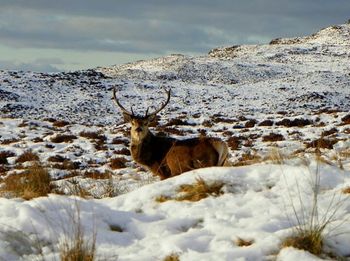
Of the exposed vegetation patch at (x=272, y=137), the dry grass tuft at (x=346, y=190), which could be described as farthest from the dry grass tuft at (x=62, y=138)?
the dry grass tuft at (x=346, y=190)

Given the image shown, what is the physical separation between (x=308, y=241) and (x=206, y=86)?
142ft

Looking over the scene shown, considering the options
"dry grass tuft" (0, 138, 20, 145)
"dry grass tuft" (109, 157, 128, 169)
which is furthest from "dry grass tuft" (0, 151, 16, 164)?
"dry grass tuft" (109, 157, 128, 169)

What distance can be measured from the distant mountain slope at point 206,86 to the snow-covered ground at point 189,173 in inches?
5.4

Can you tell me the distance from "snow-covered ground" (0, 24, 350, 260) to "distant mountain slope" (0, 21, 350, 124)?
0.14 metres

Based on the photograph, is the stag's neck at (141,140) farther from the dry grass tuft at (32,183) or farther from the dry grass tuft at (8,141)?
the dry grass tuft at (8,141)

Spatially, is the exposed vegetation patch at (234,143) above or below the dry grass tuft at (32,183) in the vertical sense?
below

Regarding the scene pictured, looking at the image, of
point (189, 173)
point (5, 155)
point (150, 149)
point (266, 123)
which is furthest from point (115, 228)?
point (266, 123)

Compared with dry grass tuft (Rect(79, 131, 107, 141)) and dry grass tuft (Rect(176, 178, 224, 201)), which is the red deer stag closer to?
Answer: dry grass tuft (Rect(176, 178, 224, 201))

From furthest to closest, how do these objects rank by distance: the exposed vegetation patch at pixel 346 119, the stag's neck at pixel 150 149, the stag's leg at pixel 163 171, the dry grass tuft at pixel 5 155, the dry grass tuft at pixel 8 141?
the exposed vegetation patch at pixel 346 119 → the dry grass tuft at pixel 8 141 → the dry grass tuft at pixel 5 155 → the stag's neck at pixel 150 149 → the stag's leg at pixel 163 171

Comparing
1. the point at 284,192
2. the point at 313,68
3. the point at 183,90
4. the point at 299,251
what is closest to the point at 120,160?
the point at 284,192

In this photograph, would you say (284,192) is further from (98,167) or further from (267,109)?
(267,109)

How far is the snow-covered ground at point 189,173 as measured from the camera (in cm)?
433

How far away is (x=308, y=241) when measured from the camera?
13.4 feet

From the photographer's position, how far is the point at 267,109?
35.4 metres
